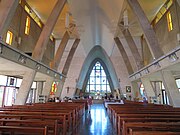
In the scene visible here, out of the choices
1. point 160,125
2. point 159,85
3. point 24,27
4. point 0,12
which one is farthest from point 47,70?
point 159,85

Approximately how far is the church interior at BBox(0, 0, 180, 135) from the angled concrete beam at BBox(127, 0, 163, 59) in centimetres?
4

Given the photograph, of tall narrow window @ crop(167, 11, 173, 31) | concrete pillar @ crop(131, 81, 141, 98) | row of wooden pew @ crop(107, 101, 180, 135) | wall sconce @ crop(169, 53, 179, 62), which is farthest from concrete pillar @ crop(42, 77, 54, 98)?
tall narrow window @ crop(167, 11, 173, 31)

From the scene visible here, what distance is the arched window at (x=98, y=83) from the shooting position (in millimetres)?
27672

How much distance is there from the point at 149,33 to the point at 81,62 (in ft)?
40.0

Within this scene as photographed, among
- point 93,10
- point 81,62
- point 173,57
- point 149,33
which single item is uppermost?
point 93,10

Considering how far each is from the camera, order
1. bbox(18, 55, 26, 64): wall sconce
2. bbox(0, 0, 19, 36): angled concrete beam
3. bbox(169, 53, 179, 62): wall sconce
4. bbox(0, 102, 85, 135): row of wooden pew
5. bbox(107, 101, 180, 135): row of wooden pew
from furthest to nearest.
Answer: bbox(18, 55, 26, 64): wall sconce < bbox(169, 53, 179, 62): wall sconce < bbox(0, 0, 19, 36): angled concrete beam < bbox(0, 102, 85, 135): row of wooden pew < bbox(107, 101, 180, 135): row of wooden pew

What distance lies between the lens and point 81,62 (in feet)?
62.5

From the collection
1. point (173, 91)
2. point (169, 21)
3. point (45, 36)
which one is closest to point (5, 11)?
point (45, 36)

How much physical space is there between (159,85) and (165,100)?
1454mm

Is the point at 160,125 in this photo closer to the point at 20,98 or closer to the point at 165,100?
the point at 20,98

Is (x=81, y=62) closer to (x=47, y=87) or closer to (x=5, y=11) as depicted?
(x=47, y=87)

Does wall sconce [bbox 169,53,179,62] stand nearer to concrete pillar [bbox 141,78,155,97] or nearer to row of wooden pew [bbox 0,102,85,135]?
row of wooden pew [bbox 0,102,85,135]

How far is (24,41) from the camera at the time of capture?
36.8 feet

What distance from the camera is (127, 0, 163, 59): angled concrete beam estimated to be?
7.22 meters
